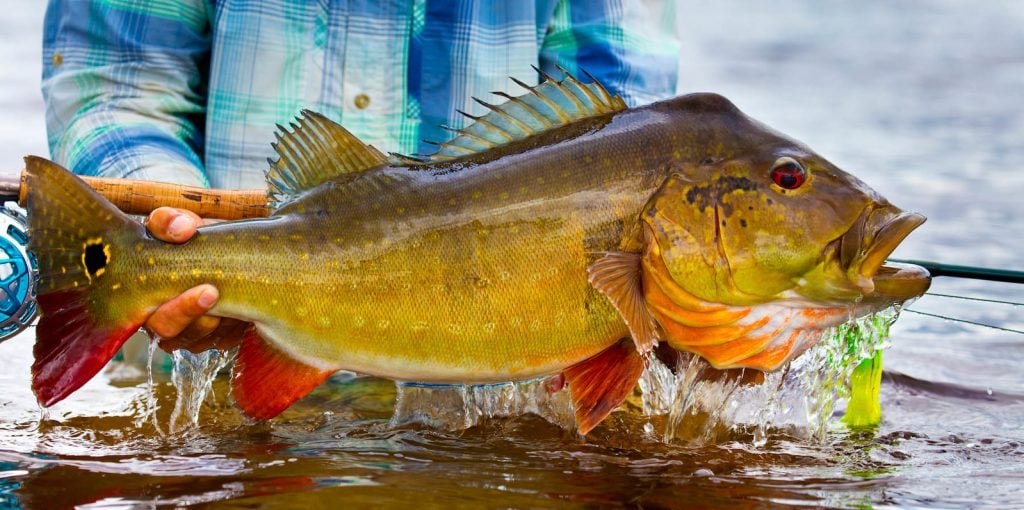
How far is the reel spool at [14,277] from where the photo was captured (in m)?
2.84

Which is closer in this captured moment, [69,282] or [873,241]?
[873,241]

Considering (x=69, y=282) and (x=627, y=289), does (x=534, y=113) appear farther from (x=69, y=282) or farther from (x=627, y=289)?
(x=69, y=282)

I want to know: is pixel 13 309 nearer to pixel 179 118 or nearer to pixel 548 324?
pixel 179 118

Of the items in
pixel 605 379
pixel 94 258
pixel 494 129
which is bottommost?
pixel 605 379

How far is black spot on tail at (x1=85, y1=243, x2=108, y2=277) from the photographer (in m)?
2.21

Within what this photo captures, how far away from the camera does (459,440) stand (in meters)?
2.82

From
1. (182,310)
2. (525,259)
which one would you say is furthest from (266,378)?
(525,259)

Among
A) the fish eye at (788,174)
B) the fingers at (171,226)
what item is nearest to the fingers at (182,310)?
the fingers at (171,226)

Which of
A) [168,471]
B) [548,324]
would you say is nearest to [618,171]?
[548,324]

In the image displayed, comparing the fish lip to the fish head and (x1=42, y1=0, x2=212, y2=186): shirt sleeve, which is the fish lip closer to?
the fish head

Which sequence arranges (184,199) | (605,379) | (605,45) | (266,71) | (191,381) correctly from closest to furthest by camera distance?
(605,379) < (184,199) < (191,381) < (266,71) < (605,45)

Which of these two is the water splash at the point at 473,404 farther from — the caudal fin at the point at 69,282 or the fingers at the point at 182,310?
the caudal fin at the point at 69,282

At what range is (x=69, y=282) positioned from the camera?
2.21 metres

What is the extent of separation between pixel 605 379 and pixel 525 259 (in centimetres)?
31
